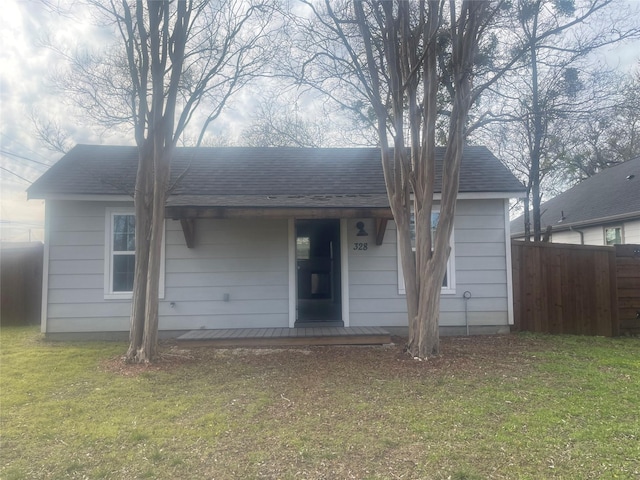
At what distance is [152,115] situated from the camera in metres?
5.58

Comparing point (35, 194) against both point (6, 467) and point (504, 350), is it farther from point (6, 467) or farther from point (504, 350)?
point (504, 350)

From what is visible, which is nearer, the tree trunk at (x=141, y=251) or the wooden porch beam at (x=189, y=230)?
the tree trunk at (x=141, y=251)

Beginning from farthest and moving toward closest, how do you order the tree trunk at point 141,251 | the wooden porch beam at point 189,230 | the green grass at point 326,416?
the wooden porch beam at point 189,230, the tree trunk at point 141,251, the green grass at point 326,416

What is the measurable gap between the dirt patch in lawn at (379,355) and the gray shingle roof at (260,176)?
7.66 feet

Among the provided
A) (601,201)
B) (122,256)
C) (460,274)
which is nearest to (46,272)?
(122,256)

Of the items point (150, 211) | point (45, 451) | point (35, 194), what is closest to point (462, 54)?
point (150, 211)

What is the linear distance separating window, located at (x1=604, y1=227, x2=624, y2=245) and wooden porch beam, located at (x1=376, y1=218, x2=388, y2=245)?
10052 mm

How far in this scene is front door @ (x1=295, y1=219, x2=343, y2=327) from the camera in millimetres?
8156

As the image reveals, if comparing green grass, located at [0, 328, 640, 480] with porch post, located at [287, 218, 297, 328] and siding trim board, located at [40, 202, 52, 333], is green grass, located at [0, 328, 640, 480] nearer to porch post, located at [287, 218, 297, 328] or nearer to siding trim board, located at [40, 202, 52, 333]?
siding trim board, located at [40, 202, 52, 333]

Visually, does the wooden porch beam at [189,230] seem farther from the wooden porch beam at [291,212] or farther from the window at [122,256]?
the window at [122,256]

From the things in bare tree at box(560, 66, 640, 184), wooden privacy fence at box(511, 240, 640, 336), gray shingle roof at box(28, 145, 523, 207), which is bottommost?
wooden privacy fence at box(511, 240, 640, 336)

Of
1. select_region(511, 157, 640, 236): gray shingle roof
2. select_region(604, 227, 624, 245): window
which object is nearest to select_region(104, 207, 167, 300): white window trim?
select_region(511, 157, 640, 236): gray shingle roof

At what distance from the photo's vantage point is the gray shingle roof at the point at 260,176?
719cm

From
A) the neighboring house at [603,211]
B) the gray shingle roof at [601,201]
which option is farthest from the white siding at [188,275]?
the gray shingle roof at [601,201]
